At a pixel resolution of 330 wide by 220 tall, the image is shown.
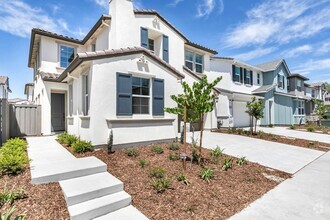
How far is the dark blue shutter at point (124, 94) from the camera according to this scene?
25.6ft

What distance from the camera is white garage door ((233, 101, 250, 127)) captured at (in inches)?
752

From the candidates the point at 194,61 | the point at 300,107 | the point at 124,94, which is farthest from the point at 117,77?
the point at 300,107

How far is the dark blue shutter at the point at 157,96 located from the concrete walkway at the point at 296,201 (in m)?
5.89

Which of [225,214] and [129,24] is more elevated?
[129,24]

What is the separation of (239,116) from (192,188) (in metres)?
16.8

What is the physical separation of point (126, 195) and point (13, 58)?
19.6 meters

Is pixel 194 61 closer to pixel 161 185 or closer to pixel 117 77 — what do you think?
pixel 117 77

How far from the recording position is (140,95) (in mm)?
8633

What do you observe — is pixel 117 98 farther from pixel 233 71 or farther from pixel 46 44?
pixel 233 71

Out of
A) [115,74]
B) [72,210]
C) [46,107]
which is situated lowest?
[72,210]

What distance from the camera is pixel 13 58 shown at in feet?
53.8

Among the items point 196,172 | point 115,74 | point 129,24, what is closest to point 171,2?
point 129,24

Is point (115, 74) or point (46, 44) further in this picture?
point (46, 44)

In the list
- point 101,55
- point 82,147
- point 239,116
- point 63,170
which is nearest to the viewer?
point 63,170
